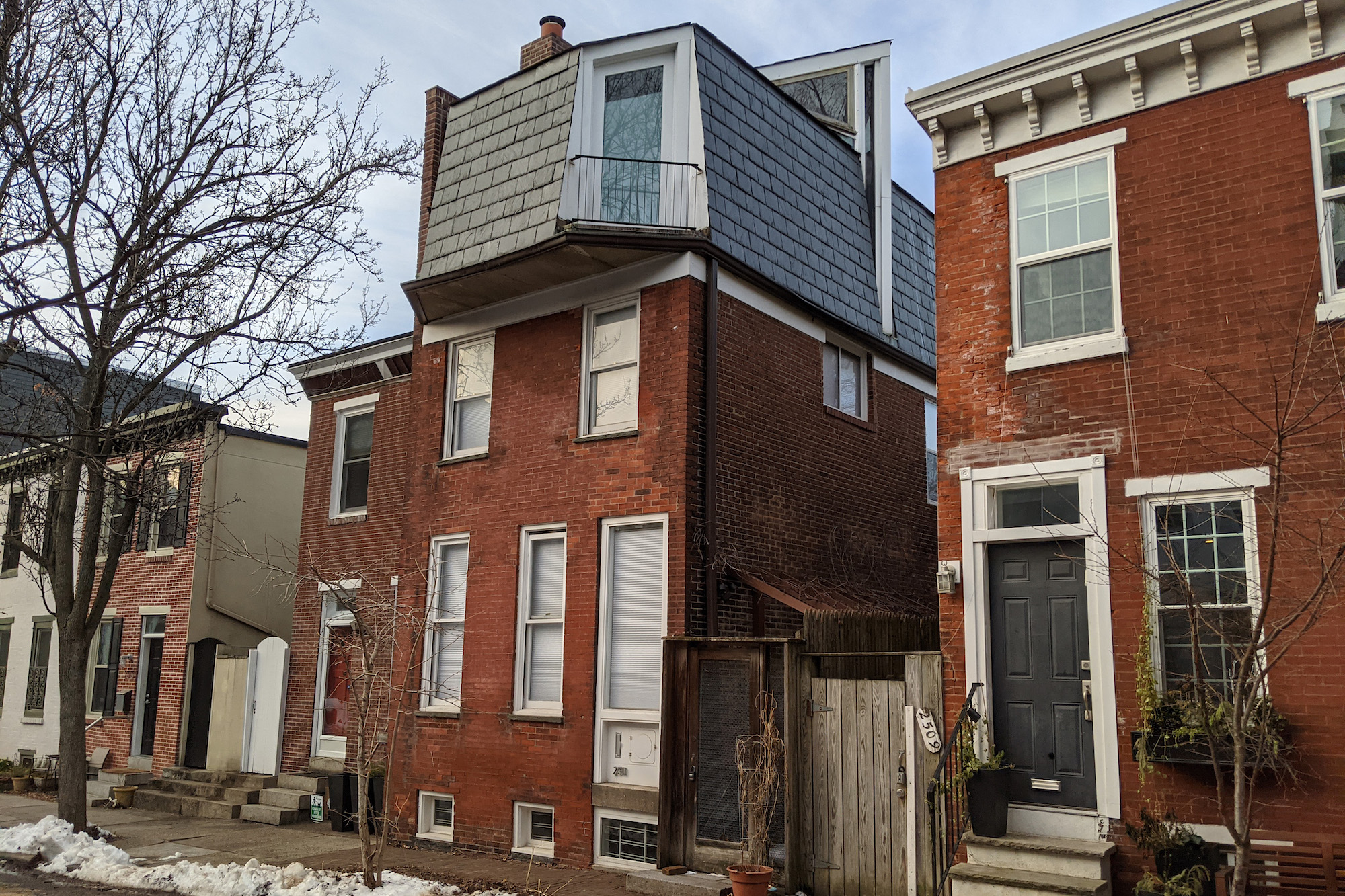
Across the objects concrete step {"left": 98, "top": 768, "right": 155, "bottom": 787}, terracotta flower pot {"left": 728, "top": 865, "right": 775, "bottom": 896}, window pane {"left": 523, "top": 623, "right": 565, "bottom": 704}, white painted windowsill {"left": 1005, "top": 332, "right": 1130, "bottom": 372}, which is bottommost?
concrete step {"left": 98, "top": 768, "right": 155, "bottom": 787}

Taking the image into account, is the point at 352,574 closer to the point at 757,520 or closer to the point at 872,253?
the point at 757,520

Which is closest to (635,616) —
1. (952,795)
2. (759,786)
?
(759,786)

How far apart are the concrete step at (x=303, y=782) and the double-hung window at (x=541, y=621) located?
181 inches

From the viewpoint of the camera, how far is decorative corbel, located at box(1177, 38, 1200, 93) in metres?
8.73

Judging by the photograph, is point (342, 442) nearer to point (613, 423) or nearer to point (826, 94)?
point (613, 423)

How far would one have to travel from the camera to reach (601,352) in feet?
42.4

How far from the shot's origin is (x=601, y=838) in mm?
11492

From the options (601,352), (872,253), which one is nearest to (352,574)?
(601,352)

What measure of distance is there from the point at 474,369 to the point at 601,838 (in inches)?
251

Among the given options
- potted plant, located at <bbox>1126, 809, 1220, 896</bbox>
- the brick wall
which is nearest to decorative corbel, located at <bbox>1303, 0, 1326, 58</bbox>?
the brick wall

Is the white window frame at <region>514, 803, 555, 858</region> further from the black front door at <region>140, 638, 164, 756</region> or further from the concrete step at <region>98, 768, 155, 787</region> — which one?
the black front door at <region>140, 638, 164, 756</region>

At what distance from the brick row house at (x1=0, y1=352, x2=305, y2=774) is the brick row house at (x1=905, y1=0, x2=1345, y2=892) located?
A: 13415 mm

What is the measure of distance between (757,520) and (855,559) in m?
2.47

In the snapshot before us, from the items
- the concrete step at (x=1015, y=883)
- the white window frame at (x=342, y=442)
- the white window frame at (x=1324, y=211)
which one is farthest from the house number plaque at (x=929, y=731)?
the white window frame at (x=342, y=442)
